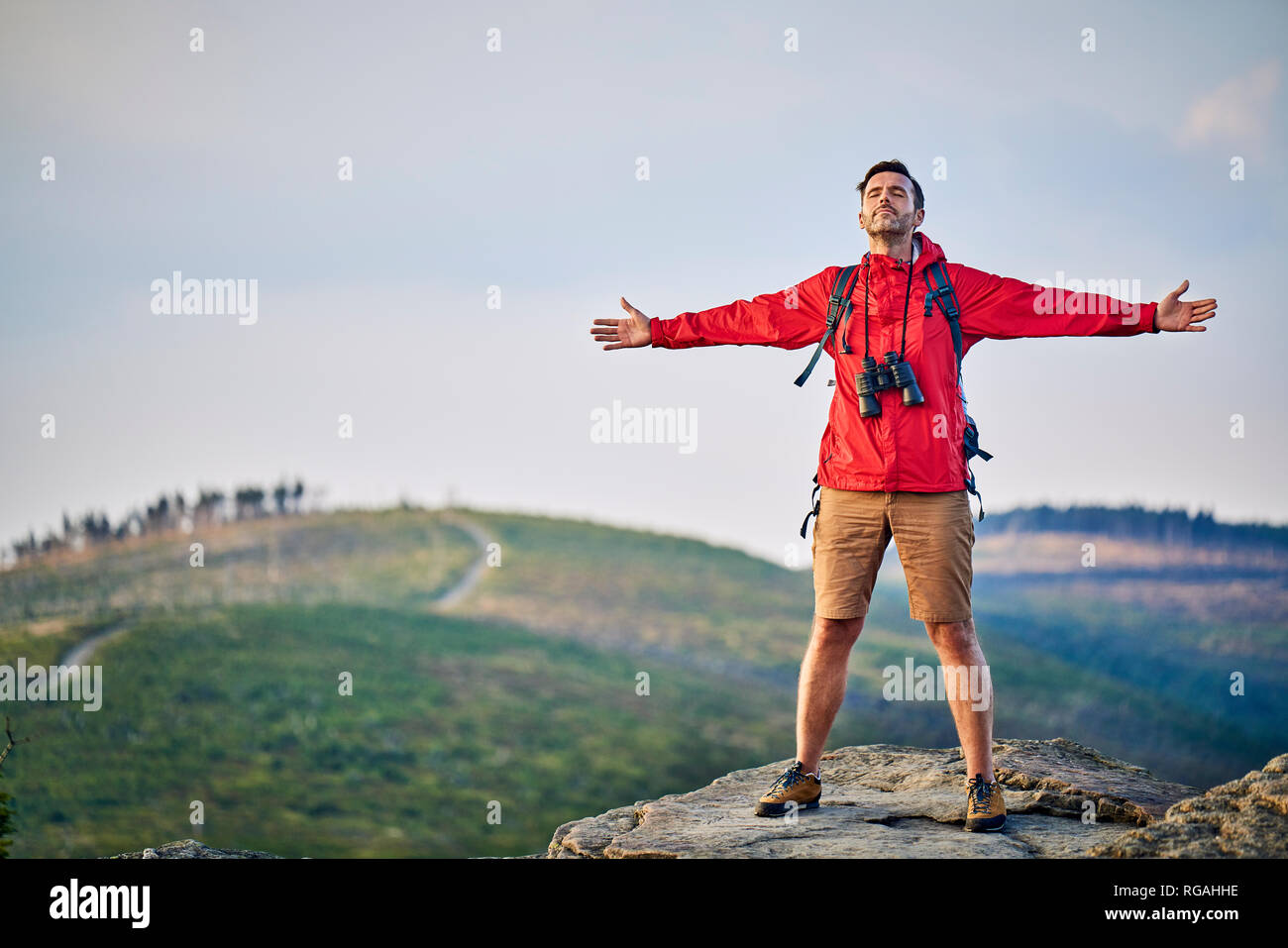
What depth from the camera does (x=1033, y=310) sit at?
19.4 feet

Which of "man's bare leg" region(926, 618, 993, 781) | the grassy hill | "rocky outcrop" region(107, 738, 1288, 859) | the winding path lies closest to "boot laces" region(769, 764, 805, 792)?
"rocky outcrop" region(107, 738, 1288, 859)

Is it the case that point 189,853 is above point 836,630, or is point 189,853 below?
below

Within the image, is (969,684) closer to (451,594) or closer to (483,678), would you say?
(483,678)

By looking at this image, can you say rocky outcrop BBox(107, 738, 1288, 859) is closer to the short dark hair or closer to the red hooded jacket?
the red hooded jacket

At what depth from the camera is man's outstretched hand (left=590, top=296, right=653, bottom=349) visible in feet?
21.1

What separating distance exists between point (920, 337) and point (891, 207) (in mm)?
677

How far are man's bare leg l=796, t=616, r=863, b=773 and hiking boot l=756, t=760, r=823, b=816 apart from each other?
0.82ft

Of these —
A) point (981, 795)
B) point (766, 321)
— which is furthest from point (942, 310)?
point (981, 795)

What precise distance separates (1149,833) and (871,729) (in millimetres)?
52958

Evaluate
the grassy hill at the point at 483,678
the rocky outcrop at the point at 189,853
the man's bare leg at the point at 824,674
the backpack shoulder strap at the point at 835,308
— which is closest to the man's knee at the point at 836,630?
the man's bare leg at the point at 824,674

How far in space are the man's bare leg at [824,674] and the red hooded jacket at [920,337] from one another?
0.72m

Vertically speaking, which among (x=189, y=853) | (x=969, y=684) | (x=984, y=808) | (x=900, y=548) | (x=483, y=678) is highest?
(x=900, y=548)
